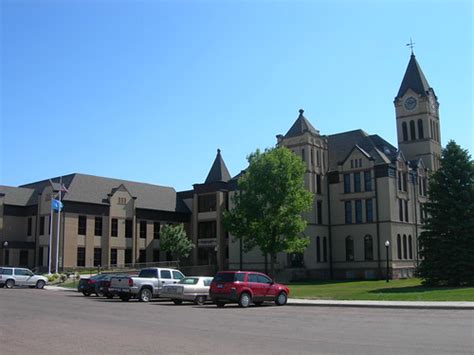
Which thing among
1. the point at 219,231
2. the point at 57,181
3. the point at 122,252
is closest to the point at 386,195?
the point at 219,231

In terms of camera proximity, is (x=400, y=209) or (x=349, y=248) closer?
(x=400, y=209)

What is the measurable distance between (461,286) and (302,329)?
24881 millimetres

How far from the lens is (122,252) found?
66625 mm

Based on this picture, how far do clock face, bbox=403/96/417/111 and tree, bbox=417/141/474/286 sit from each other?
28.0m

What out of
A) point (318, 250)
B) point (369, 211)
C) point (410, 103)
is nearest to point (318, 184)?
point (369, 211)

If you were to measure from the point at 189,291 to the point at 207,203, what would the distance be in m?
42.3

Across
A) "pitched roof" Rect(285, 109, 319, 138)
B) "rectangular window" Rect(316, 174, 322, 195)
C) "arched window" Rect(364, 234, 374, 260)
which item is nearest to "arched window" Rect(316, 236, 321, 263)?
"arched window" Rect(364, 234, 374, 260)

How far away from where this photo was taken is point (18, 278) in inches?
1662

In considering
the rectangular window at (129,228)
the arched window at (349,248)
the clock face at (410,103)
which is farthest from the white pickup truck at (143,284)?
the clock face at (410,103)

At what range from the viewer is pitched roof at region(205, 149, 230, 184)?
69.7 meters

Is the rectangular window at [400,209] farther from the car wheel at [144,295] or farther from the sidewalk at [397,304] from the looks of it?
the car wheel at [144,295]

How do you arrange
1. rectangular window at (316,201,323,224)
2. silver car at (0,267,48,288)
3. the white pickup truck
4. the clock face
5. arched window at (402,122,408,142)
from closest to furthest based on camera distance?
the white pickup truck → silver car at (0,267,48,288) → rectangular window at (316,201,323,224) → the clock face → arched window at (402,122,408,142)

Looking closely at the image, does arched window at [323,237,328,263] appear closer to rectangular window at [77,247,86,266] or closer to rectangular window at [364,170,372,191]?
rectangular window at [364,170,372,191]

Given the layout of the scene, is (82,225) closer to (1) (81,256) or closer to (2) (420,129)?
(1) (81,256)
